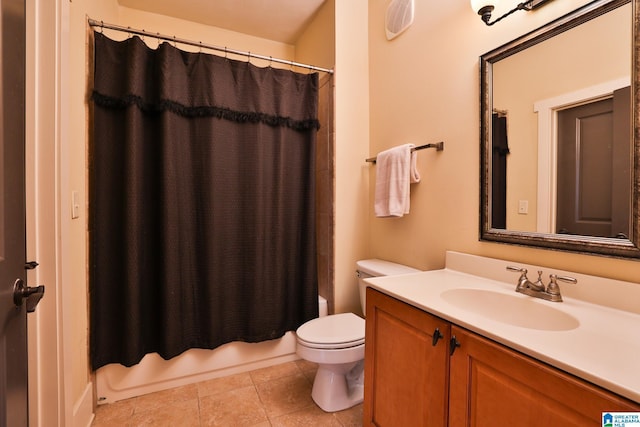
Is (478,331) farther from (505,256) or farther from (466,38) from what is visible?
(466,38)

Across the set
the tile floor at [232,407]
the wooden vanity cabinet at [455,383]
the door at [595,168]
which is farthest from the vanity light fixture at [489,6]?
the tile floor at [232,407]

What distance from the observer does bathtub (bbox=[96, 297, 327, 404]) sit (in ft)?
5.36

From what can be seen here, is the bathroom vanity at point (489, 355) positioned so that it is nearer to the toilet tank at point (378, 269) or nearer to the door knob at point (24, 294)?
the toilet tank at point (378, 269)

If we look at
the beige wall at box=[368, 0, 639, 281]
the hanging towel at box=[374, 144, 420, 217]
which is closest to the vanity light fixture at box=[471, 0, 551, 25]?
the beige wall at box=[368, 0, 639, 281]

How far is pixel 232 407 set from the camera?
1.59m

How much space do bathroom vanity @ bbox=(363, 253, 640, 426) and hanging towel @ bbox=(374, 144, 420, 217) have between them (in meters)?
0.46

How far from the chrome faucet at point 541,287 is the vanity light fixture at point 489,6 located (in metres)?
1.05

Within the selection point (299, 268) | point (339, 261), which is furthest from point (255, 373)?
point (339, 261)

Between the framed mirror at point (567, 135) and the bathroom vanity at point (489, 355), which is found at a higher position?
the framed mirror at point (567, 135)

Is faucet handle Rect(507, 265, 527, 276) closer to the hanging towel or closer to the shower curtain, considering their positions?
the hanging towel

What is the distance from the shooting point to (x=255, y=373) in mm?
1926

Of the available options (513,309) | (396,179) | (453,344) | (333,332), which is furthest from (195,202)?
(513,309)

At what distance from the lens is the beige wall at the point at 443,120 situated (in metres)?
1.25

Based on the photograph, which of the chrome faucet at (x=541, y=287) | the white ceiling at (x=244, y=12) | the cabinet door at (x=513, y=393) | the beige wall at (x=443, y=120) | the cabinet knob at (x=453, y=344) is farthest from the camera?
the white ceiling at (x=244, y=12)
